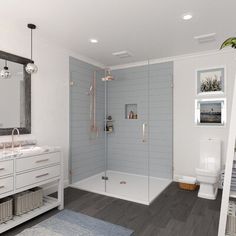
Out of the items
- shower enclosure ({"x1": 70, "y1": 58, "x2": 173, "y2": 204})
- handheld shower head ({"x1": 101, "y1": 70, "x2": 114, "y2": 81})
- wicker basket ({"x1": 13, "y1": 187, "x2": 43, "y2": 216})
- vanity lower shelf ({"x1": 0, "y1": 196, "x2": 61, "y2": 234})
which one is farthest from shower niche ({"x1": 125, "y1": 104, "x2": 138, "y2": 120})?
wicker basket ({"x1": 13, "y1": 187, "x2": 43, "y2": 216})

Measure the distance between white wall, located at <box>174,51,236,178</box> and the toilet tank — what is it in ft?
0.46

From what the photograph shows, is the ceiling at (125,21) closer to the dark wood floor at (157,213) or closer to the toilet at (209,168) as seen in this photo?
the toilet at (209,168)

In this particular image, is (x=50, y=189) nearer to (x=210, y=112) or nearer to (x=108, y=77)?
(x=108, y=77)

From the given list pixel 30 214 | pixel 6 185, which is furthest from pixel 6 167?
pixel 30 214

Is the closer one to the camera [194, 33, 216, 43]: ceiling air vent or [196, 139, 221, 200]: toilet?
[194, 33, 216, 43]: ceiling air vent

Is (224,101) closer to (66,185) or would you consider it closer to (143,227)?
(143,227)

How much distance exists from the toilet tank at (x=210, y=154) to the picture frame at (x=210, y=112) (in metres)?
0.34

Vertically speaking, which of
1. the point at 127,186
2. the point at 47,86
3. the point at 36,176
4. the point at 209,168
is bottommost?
the point at 127,186

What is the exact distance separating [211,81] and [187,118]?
2.73ft

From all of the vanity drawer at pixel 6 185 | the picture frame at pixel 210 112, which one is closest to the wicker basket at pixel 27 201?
the vanity drawer at pixel 6 185

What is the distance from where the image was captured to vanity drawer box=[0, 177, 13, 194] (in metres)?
2.20

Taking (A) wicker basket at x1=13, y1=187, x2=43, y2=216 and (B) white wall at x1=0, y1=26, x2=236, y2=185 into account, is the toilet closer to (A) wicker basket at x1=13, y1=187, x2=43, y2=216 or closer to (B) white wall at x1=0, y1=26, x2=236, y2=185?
(B) white wall at x1=0, y1=26, x2=236, y2=185

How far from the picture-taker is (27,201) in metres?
2.57

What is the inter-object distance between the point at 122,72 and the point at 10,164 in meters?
3.32
